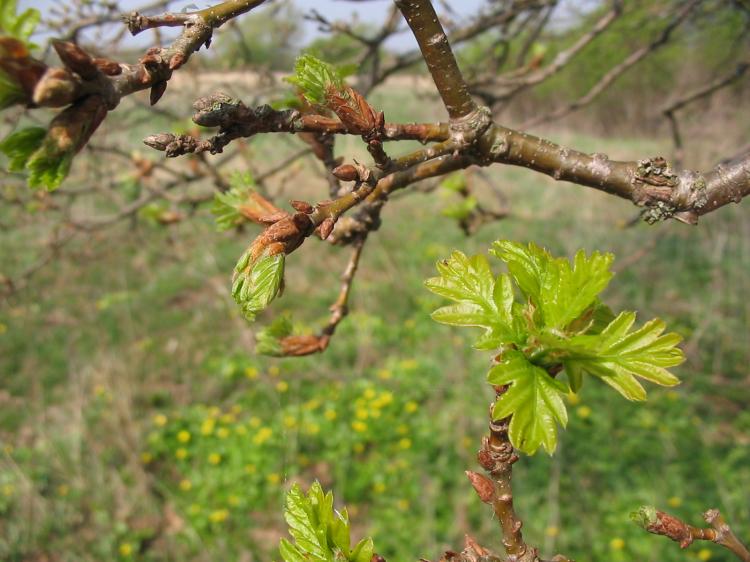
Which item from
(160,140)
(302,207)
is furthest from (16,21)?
(302,207)

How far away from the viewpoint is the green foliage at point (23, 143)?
471 mm

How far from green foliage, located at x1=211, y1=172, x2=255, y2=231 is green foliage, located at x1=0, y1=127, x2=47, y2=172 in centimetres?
39

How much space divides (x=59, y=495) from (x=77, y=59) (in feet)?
12.4

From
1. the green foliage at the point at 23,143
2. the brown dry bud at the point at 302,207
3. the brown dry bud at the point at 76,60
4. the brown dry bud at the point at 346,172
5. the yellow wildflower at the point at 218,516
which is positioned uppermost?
the brown dry bud at the point at 76,60

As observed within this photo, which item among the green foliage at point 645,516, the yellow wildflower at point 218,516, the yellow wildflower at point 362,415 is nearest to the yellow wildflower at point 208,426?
the yellow wildflower at point 218,516

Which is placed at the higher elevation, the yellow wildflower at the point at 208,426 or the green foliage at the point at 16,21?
the green foliage at the point at 16,21

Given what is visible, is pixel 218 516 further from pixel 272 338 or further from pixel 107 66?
pixel 107 66

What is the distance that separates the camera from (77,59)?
44 centimetres

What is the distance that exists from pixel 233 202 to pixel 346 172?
34 cm

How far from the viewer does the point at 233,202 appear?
2.85 feet

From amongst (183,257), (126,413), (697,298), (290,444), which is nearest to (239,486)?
(290,444)

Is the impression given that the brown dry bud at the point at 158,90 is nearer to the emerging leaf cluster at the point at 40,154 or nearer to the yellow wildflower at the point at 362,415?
the emerging leaf cluster at the point at 40,154

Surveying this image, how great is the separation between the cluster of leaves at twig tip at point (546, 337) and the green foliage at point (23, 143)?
39cm

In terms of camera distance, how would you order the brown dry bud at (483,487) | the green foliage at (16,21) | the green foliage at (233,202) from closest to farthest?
the green foliage at (16,21) → the brown dry bud at (483,487) → the green foliage at (233,202)
